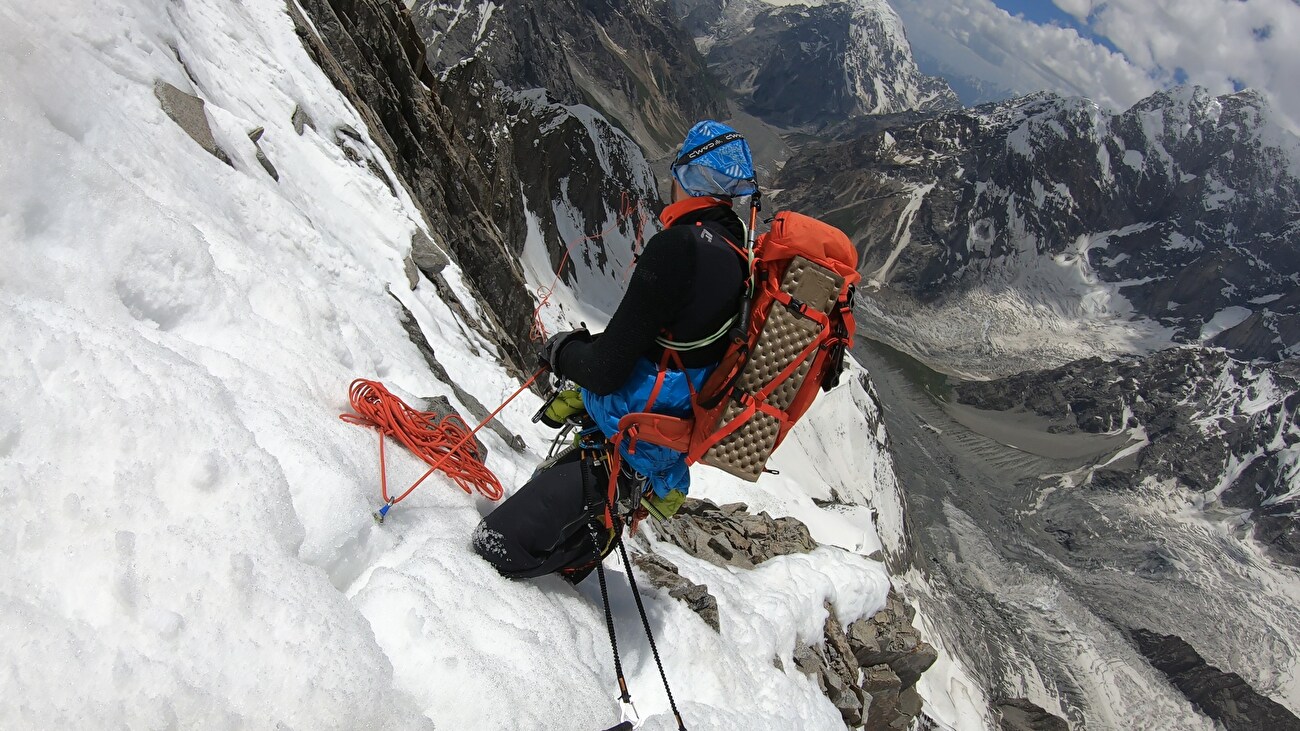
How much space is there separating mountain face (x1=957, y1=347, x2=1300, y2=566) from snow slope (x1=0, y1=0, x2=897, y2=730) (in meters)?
188

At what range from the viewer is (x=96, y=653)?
2.25 metres

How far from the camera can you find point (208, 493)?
301cm

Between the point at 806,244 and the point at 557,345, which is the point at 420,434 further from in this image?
the point at 806,244

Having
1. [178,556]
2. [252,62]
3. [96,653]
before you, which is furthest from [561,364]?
[252,62]

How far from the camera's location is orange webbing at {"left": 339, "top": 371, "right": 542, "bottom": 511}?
4828mm

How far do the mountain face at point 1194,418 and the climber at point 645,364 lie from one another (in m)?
187

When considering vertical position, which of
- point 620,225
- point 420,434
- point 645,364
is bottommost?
point 620,225

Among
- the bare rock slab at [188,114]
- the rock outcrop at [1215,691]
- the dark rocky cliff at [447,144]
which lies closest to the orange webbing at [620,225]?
the dark rocky cliff at [447,144]

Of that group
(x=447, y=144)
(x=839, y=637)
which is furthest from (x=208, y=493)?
(x=447, y=144)

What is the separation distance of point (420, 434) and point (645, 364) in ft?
6.87

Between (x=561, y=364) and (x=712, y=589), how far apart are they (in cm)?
530

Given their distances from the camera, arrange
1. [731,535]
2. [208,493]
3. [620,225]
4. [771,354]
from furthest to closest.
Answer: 1. [620,225]
2. [731,535]
3. [771,354]
4. [208,493]

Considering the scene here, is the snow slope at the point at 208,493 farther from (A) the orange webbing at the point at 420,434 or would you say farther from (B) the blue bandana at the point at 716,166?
(B) the blue bandana at the point at 716,166

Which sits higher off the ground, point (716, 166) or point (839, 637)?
point (716, 166)
